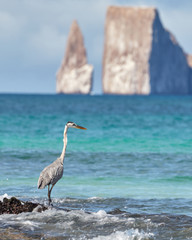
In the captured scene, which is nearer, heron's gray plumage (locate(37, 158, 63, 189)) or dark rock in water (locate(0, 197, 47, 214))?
dark rock in water (locate(0, 197, 47, 214))

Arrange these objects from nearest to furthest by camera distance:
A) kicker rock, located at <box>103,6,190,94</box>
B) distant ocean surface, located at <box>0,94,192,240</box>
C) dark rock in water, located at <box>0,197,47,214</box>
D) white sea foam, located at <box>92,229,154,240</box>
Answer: white sea foam, located at <box>92,229,154,240</box>, distant ocean surface, located at <box>0,94,192,240</box>, dark rock in water, located at <box>0,197,47,214</box>, kicker rock, located at <box>103,6,190,94</box>

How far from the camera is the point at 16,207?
10867 mm

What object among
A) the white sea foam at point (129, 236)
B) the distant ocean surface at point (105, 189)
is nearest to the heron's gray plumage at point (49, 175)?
the distant ocean surface at point (105, 189)

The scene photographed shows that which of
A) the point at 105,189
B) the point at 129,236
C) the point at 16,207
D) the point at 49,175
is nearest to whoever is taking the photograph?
the point at 129,236

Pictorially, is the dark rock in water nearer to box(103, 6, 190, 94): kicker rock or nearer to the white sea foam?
the white sea foam

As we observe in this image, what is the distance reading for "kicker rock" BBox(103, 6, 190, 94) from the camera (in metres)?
171

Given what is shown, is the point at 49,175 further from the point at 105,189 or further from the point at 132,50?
the point at 132,50

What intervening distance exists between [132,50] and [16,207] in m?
163

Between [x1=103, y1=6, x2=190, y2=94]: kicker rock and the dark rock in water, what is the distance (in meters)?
159

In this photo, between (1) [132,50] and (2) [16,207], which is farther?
(1) [132,50]

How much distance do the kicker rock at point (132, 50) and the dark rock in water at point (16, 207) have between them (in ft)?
520

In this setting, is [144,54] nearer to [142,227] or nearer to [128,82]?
[128,82]

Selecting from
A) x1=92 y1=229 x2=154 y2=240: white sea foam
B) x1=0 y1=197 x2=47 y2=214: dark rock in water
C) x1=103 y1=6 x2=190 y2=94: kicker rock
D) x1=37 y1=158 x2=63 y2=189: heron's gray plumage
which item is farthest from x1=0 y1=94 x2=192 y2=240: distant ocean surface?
x1=103 y1=6 x2=190 y2=94: kicker rock

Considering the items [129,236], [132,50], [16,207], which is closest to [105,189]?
[16,207]
